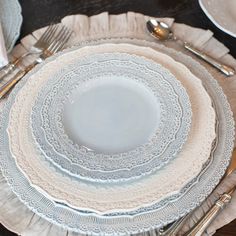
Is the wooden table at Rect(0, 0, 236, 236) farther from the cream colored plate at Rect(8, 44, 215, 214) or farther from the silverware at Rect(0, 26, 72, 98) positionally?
the cream colored plate at Rect(8, 44, 215, 214)

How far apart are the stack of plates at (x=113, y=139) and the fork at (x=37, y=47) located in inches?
2.1

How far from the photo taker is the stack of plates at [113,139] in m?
0.47

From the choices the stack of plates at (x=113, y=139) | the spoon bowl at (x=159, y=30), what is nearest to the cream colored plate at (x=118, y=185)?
the stack of plates at (x=113, y=139)

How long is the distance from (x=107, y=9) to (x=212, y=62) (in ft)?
0.74

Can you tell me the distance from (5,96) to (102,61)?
0.51ft

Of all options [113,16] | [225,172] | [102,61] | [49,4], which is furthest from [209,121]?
[49,4]

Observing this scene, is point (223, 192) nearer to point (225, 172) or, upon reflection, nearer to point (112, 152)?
point (225, 172)

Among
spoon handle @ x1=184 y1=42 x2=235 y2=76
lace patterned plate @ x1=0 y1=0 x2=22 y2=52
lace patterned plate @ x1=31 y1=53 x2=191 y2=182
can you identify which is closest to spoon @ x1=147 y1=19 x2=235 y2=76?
spoon handle @ x1=184 y1=42 x2=235 y2=76

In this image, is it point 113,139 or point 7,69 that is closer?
point 113,139

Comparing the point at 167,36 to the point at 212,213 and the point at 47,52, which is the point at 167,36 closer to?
the point at 47,52

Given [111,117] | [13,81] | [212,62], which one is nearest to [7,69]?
[13,81]

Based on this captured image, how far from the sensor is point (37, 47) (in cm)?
67

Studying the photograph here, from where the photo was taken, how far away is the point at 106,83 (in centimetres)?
59

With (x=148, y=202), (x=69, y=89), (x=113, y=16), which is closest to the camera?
(x=148, y=202)
